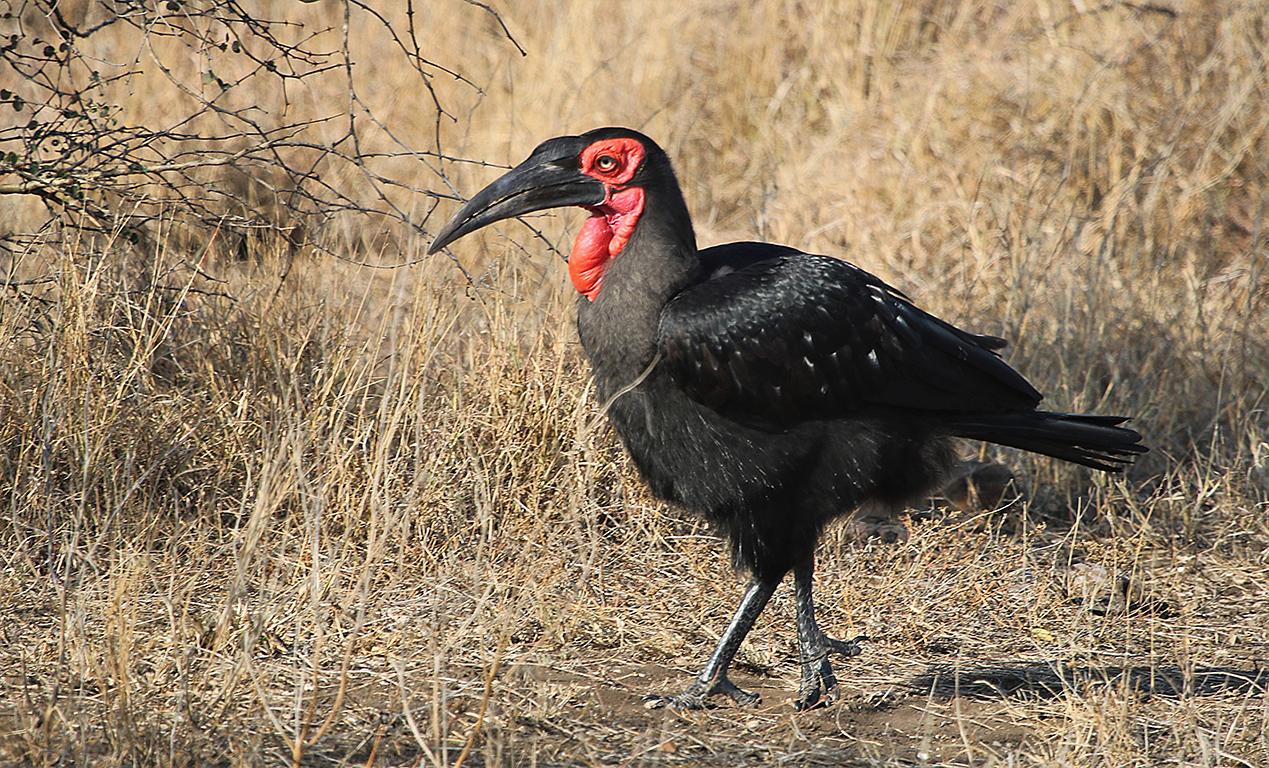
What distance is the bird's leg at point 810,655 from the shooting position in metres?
3.37

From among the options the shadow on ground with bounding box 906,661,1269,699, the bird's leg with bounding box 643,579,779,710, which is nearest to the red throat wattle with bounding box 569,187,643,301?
the bird's leg with bounding box 643,579,779,710

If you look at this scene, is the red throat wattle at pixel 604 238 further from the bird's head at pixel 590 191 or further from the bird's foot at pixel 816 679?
the bird's foot at pixel 816 679

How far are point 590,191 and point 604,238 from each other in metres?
0.11

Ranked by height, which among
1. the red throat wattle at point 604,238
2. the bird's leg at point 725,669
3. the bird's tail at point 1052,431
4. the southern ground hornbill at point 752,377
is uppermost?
the red throat wattle at point 604,238

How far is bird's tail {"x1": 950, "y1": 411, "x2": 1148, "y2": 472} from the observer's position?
11.5 feet

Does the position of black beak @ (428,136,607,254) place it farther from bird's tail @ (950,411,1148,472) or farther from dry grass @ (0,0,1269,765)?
bird's tail @ (950,411,1148,472)

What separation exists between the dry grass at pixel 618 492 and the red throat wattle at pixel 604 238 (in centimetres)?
49

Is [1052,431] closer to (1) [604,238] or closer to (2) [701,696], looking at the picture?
(2) [701,696]

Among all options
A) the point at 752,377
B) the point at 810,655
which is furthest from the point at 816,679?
the point at 752,377

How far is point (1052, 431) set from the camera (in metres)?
3.49

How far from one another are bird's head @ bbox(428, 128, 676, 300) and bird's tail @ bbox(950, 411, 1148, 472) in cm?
93

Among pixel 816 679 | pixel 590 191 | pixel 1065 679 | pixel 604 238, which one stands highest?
pixel 590 191

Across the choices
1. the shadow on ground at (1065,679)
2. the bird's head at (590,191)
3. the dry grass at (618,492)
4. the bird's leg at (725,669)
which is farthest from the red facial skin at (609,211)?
the shadow on ground at (1065,679)

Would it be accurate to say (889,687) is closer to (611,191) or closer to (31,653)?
(611,191)
